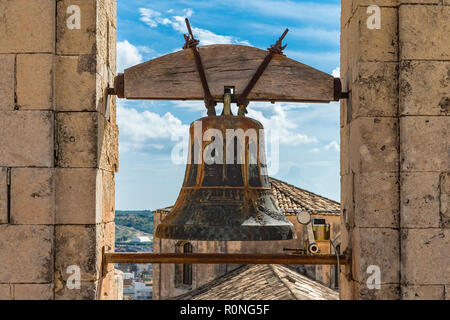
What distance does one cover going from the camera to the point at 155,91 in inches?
152

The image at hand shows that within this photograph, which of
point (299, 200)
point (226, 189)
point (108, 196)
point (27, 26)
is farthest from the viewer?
point (299, 200)

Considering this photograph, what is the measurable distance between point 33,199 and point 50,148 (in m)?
0.32

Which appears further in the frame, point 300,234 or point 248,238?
point 300,234

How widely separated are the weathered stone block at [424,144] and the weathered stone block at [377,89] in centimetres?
16

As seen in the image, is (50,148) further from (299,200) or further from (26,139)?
(299,200)

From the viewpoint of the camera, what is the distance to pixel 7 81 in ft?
11.4

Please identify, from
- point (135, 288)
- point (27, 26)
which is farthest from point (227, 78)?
point (135, 288)

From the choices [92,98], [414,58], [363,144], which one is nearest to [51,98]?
[92,98]

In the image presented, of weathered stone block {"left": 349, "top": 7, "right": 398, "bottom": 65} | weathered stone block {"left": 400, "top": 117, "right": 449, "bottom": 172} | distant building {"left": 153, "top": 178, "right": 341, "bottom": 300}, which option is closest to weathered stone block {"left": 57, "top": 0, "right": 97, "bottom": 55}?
weathered stone block {"left": 349, "top": 7, "right": 398, "bottom": 65}

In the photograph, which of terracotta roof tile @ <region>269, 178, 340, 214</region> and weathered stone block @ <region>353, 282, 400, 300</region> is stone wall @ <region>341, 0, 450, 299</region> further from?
terracotta roof tile @ <region>269, 178, 340, 214</region>

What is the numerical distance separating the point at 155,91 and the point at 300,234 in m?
14.2

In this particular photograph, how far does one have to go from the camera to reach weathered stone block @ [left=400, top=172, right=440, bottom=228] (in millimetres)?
3428

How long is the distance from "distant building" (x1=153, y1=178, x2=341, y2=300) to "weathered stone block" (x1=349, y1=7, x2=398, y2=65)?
13204 millimetres
